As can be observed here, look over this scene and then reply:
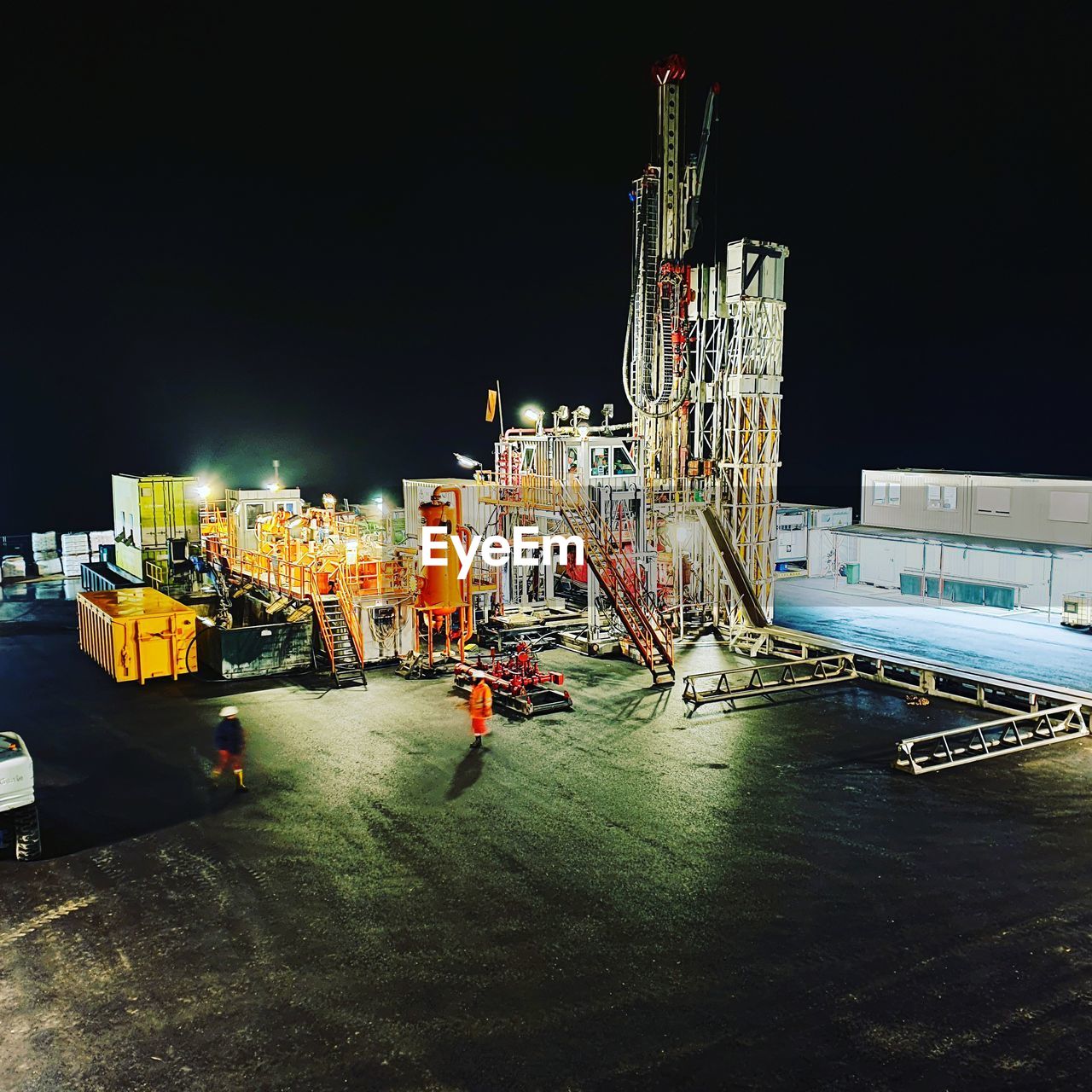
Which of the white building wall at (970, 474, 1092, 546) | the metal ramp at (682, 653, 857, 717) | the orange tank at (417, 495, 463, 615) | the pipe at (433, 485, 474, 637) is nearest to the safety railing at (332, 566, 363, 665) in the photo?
the orange tank at (417, 495, 463, 615)

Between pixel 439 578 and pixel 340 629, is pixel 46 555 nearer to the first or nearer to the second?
pixel 340 629

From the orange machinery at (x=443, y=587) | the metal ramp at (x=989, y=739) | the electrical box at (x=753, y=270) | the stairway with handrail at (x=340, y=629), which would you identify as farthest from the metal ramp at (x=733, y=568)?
the stairway with handrail at (x=340, y=629)

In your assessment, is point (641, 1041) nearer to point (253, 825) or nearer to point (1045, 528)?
point (253, 825)

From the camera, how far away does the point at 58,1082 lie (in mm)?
7773

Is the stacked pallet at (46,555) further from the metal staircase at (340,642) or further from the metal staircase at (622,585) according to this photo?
the metal staircase at (622,585)

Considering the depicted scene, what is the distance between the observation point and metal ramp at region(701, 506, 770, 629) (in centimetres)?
2509

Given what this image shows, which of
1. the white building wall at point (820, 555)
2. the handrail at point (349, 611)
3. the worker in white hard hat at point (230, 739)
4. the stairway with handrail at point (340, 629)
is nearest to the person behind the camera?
the worker in white hard hat at point (230, 739)

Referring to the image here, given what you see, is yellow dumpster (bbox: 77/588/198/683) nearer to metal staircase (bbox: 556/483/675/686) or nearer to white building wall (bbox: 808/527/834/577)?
metal staircase (bbox: 556/483/675/686)

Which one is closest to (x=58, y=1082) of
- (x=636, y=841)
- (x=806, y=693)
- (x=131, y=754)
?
(x=636, y=841)

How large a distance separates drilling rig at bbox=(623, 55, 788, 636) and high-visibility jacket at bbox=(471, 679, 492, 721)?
10494mm

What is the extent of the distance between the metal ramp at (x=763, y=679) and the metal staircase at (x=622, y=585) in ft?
3.54

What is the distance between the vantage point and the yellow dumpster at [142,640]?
69.2ft

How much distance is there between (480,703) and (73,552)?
101 ft

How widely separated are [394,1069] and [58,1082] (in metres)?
2.87
